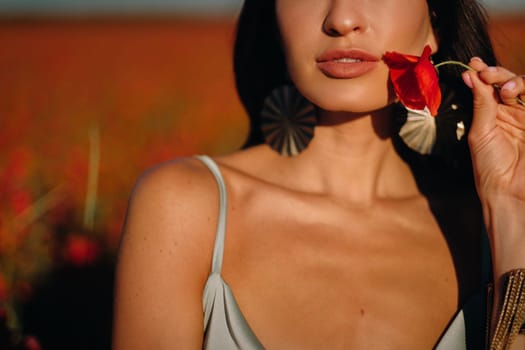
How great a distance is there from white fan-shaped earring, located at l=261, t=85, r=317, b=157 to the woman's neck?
51mm

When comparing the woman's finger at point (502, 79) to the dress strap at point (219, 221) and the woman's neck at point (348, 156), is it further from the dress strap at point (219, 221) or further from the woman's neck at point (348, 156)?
the dress strap at point (219, 221)

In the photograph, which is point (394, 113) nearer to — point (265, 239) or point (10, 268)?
point (265, 239)

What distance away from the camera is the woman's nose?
7.62ft

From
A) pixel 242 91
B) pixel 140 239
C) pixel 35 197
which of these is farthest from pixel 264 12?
pixel 35 197

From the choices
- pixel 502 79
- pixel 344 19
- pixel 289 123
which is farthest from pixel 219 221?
pixel 502 79

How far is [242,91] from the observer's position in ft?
10.3

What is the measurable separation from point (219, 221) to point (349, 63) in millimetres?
693

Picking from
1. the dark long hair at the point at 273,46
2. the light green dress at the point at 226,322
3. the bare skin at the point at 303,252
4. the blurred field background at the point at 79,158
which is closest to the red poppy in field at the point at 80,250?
the blurred field background at the point at 79,158

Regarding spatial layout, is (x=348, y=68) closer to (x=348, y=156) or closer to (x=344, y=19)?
(x=344, y=19)

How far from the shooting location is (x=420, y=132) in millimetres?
2789

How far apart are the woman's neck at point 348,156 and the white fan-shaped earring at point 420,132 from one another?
13 centimetres

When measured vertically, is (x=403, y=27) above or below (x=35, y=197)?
above

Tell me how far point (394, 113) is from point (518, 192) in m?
0.67

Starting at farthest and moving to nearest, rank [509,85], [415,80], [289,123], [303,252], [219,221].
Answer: [289,123], [303,252], [219,221], [509,85], [415,80]
